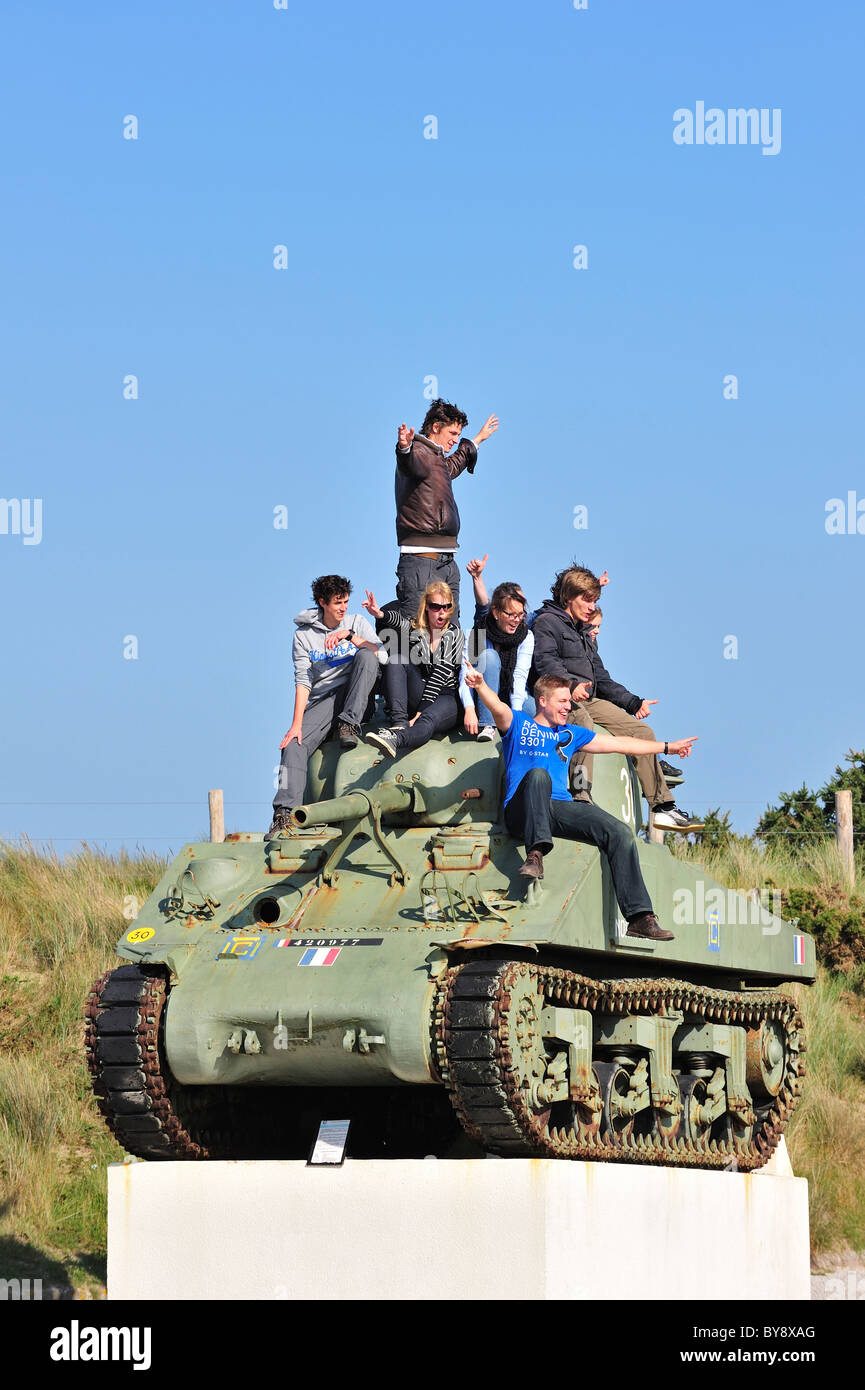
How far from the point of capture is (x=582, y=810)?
12055 millimetres

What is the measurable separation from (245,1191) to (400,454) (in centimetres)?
563

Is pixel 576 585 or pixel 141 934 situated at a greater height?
pixel 576 585

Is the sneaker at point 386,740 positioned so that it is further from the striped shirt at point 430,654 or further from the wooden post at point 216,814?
the wooden post at point 216,814

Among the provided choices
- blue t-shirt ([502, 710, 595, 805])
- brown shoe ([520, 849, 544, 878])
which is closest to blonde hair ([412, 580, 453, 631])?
blue t-shirt ([502, 710, 595, 805])

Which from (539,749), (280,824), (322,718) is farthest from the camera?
(322,718)

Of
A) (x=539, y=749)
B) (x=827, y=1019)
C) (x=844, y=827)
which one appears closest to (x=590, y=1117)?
(x=539, y=749)

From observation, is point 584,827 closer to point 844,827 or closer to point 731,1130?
point 731,1130

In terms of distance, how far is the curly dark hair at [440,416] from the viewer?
570 inches

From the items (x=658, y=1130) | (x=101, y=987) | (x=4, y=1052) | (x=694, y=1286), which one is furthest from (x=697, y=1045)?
(x=4, y=1052)

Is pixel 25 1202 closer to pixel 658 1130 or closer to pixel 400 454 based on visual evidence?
pixel 658 1130

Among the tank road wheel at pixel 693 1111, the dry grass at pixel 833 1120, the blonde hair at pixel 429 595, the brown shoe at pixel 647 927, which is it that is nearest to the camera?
the brown shoe at pixel 647 927

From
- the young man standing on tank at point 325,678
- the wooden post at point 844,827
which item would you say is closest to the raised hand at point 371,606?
the young man standing on tank at point 325,678

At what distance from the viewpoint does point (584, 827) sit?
12.0 meters

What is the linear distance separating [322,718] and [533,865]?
298cm
